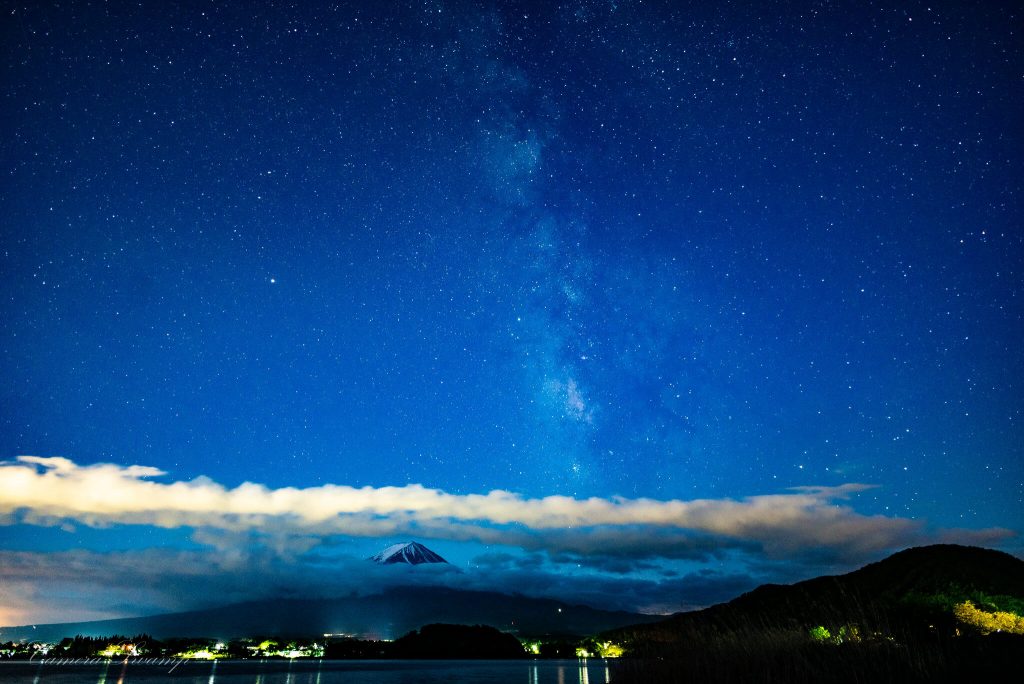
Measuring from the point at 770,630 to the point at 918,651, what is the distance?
17.1ft

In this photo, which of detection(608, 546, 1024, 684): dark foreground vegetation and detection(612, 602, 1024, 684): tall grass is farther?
detection(608, 546, 1024, 684): dark foreground vegetation

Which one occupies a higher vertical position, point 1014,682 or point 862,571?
point 862,571

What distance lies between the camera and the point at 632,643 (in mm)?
21719

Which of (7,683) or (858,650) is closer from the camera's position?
(858,650)

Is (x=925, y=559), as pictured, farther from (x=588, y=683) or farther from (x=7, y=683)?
(x=7, y=683)

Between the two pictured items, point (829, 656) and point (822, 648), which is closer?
point (829, 656)

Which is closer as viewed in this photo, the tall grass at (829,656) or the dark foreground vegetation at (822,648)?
the tall grass at (829,656)

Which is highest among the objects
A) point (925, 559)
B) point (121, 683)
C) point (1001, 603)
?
point (925, 559)

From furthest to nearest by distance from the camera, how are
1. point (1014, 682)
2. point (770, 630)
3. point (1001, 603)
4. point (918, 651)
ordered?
point (1001, 603) → point (770, 630) → point (918, 651) → point (1014, 682)

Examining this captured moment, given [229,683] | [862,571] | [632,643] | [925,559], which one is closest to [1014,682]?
[632,643]

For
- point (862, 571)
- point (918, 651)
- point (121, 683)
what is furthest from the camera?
point (862, 571)

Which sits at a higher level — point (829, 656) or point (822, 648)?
point (822, 648)

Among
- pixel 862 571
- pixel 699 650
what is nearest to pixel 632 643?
pixel 699 650

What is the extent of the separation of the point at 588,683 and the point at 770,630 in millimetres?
59978
